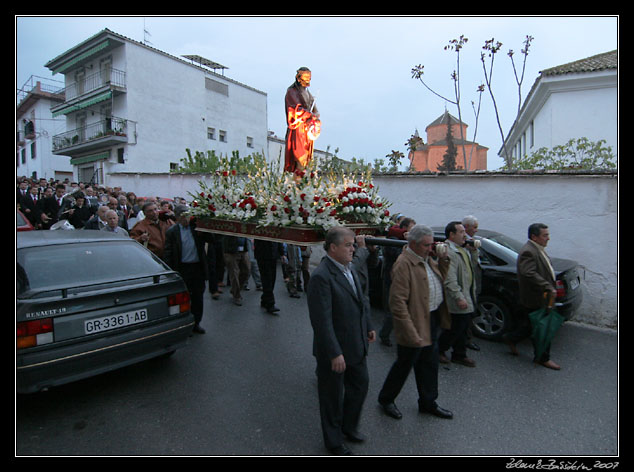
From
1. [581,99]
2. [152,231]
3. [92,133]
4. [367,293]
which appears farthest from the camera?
[92,133]

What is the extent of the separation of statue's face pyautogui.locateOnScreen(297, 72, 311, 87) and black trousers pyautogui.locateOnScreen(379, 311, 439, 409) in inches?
134

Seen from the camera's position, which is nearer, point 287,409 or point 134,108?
point 287,409

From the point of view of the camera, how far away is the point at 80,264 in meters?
3.78

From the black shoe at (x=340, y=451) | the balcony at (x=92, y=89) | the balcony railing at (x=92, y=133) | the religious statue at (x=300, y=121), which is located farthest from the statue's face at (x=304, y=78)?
the balcony at (x=92, y=89)

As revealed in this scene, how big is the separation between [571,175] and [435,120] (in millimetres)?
52811

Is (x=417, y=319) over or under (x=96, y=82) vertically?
under

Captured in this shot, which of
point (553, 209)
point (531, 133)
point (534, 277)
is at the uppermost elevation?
point (531, 133)

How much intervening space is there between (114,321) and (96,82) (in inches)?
1120

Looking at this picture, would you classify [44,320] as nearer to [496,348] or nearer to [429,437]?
[429,437]

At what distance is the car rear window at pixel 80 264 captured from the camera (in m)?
3.46

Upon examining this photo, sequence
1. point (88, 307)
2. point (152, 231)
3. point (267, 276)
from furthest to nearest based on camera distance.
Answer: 1. point (267, 276)
2. point (152, 231)
3. point (88, 307)

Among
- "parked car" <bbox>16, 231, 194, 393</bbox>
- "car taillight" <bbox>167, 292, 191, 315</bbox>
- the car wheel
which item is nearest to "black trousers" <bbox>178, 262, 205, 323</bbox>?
"parked car" <bbox>16, 231, 194, 393</bbox>

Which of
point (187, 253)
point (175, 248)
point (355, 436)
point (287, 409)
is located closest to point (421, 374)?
point (355, 436)

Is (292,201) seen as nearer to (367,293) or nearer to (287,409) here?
(367,293)
